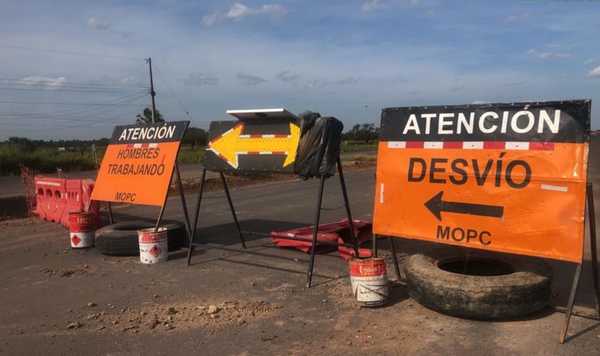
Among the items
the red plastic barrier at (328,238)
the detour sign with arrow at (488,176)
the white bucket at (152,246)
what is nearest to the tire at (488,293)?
the detour sign with arrow at (488,176)

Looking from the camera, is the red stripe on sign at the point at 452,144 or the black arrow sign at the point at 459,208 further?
the red stripe on sign at the point at 452,144

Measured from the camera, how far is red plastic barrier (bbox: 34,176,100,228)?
10711 millimetres

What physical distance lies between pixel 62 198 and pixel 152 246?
5.20 m

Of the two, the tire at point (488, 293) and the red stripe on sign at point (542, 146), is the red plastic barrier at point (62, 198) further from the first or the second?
the red stripe on sign at point (542, 146)

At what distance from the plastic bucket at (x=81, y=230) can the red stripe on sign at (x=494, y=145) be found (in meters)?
6.80

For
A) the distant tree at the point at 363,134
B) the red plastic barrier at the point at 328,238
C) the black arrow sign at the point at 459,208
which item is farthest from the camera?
the distant tree at the point at 363,134

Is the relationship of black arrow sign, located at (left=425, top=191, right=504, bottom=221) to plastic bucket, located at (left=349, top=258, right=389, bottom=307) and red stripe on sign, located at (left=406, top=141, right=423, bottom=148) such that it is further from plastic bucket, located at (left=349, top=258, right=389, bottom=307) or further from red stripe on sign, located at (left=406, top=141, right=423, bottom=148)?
plastic bucket, located at (left=349, top=258, right=389, bottom=307)

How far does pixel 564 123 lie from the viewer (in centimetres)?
486

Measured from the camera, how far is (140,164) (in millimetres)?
8859

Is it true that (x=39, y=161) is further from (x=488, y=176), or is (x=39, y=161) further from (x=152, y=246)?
(x=488, y=176)

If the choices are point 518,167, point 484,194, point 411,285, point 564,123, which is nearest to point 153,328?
point 411,285

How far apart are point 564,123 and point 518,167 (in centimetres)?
58

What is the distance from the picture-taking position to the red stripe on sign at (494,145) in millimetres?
5221

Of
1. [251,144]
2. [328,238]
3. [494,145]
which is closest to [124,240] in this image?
[251,144]
